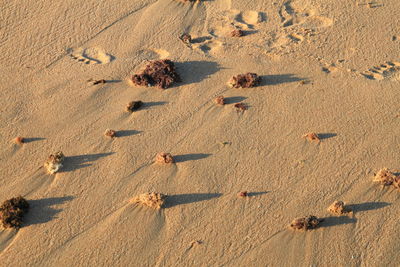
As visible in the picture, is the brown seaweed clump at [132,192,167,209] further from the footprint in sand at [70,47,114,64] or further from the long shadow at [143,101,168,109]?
the footprint in sand at [70,47,114,64]

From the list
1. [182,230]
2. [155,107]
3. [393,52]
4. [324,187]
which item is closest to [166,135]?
[155,107]

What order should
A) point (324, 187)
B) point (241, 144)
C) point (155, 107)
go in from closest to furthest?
point (324, 187) → point (241, 144) → point (155, 107)

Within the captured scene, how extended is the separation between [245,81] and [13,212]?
13296 mm

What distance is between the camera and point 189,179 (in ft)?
65.0

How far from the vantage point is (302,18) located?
26891 millimetres

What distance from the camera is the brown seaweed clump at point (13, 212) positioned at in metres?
17.9

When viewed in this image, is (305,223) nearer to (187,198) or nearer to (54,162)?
(187,198)

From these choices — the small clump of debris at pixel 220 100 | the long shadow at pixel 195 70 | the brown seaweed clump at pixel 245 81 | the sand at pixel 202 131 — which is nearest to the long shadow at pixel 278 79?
the sand at pixel 202 131

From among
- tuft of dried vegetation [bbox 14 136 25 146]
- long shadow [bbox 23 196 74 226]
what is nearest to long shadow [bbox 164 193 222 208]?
long shadow [bbox 23 196 74 226]

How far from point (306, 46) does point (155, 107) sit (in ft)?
32.8

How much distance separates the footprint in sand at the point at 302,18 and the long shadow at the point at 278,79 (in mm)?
4373

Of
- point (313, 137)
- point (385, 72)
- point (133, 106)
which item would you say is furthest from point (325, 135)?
point (133, 106)

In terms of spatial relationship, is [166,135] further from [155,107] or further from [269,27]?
A: [269,27]

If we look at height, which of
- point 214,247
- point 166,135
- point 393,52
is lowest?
point 214,247
